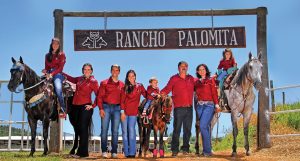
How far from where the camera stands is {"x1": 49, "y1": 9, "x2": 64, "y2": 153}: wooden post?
12.3 metres

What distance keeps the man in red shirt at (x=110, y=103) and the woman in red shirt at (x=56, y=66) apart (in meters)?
1.29

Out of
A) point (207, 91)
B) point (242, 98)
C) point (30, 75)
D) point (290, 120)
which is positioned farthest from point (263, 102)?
point (290, 120)

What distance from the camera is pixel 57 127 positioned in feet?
41.0

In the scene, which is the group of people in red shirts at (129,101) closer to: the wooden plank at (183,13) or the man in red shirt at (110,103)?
the man in red shirt at (110,103)

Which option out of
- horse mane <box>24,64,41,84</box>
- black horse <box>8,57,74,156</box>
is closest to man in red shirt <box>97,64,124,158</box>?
black horse <box>8,57,74,156</box>

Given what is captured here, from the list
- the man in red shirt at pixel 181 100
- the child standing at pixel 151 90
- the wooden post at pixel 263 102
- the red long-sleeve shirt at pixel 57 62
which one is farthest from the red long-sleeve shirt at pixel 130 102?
the wooden post at pixel 263 102

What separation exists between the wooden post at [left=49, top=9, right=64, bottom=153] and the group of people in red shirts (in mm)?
1343

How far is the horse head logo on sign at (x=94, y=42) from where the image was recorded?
1273 centimetres

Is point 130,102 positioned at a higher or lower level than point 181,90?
lower

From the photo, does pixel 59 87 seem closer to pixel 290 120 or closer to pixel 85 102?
pixel 85 102

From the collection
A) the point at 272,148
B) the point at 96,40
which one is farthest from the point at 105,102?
the point at 272,148

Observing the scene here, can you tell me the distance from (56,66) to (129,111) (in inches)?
94.4

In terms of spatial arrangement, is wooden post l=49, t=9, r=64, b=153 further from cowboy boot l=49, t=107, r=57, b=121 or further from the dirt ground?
the dirt ground

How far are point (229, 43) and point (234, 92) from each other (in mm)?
1778
